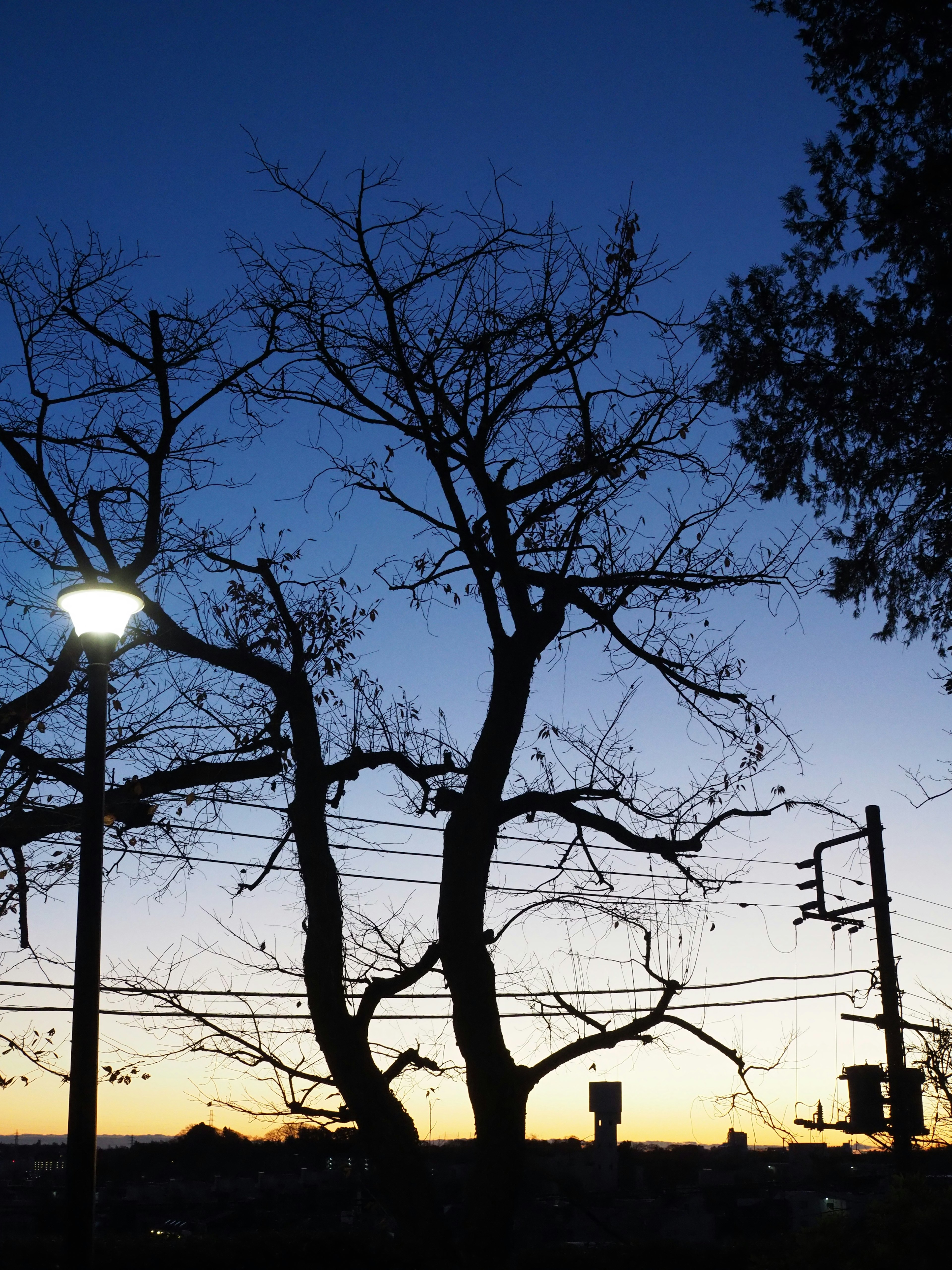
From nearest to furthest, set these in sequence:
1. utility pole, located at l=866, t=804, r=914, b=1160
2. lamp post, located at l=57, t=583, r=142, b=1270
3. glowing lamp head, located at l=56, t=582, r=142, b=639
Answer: lamp post, located at l=57, t=583, r=142, b=1270
glowing lamp head, located at l=56, t=582, r=142, b=639
utility pole, located at l=866, t=804, r=914, b=1160

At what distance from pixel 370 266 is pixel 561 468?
2.45m

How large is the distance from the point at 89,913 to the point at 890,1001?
47.4 feet

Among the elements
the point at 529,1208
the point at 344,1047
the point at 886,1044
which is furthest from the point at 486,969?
the point at 529,1208

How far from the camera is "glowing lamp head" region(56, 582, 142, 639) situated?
22.3ft

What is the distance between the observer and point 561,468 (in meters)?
10.5

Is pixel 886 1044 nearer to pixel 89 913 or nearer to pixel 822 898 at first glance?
pixel 822 898

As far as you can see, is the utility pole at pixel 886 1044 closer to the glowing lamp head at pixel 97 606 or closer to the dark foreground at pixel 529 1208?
the dark foreground at pixel 529 1208

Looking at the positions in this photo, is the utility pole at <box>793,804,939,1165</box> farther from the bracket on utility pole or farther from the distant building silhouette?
the distant building silhouette

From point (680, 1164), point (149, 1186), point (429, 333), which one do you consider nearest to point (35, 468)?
point (429, 333)

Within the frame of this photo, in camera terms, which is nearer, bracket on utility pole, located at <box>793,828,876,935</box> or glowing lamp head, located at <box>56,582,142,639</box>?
glowing lamp head, located at <box>56,582,142,639</box>

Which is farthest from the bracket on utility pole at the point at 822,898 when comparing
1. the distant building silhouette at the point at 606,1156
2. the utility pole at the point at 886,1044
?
the distant building silhouette at the point at 606,1156

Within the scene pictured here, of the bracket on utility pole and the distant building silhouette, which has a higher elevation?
the bracket on utility pole

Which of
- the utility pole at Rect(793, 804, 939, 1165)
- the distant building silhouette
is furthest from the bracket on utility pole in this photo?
the distant building silhouette

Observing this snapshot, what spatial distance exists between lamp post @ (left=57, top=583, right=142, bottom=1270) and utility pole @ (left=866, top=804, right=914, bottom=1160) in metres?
10.8
